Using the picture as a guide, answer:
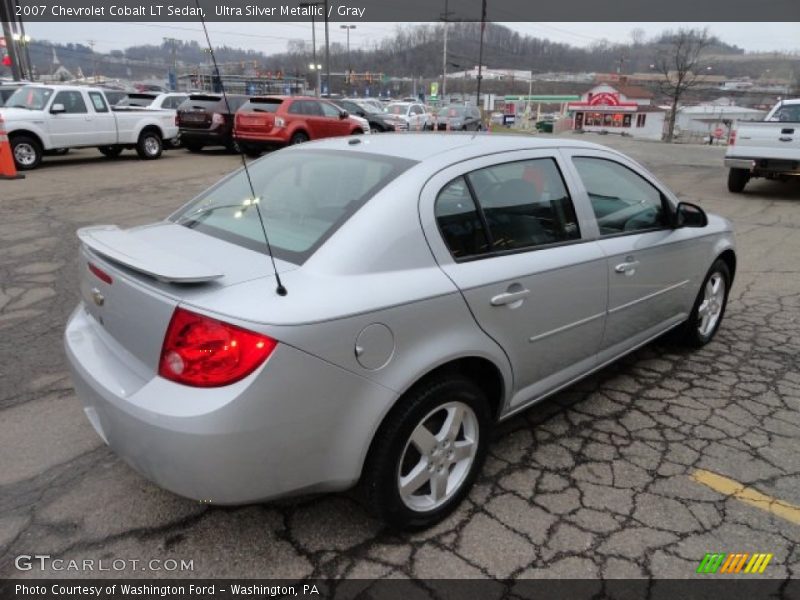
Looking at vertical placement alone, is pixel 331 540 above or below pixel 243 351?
below

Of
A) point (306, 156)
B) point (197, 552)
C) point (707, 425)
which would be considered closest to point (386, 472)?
point (197, 552)

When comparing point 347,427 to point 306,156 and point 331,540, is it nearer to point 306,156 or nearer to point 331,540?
point 331,540

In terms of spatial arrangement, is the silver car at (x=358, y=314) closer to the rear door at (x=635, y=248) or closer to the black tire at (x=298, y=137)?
the rear door at (x=635, y=248)

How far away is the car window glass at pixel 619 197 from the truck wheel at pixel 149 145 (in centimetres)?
1431

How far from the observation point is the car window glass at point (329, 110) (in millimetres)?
16078

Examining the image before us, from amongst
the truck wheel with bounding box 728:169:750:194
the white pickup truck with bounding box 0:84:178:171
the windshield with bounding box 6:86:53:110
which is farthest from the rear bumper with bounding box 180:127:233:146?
the truck wheel with bounding box 728:169:750:194

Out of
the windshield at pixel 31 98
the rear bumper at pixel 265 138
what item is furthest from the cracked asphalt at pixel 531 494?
the rear bumper at pixel 265 138

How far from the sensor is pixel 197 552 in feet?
7.63

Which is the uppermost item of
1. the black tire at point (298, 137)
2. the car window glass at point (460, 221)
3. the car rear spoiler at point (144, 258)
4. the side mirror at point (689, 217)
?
the car window glass at point (460, 221)

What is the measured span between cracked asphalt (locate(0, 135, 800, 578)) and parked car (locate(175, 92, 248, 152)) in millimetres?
12447

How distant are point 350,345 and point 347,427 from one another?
0.99ft

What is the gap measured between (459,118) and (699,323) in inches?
1037

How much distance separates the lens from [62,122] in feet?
42.8

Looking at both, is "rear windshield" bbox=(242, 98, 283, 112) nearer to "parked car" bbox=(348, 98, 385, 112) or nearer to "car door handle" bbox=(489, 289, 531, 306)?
"parked car" bbox=(348, 98, 385, 112)
